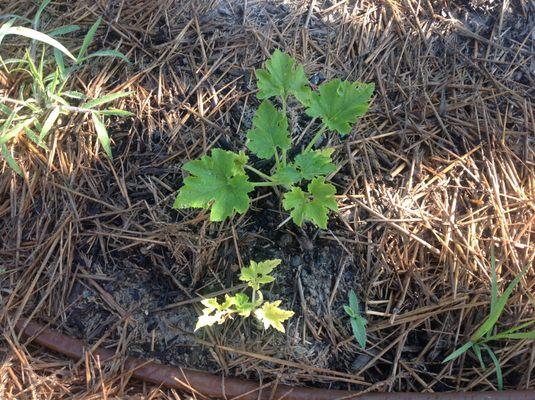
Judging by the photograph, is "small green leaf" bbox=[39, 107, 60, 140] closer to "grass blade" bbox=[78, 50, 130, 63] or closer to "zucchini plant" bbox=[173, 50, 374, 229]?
"grass blade" bbox=[78, 50, 130, 63]

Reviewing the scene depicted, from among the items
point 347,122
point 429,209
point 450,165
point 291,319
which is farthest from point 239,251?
point 450,165

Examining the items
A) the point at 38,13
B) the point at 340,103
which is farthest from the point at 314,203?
the point at 38,13

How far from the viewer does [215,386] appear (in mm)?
1734

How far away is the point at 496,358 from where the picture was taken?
178 centimetres

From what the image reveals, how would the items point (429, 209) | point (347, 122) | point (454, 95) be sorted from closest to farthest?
point (347, 122)
point (429, 209)
point (454, 95)

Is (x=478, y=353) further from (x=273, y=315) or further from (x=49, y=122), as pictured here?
(x=49, y=122)

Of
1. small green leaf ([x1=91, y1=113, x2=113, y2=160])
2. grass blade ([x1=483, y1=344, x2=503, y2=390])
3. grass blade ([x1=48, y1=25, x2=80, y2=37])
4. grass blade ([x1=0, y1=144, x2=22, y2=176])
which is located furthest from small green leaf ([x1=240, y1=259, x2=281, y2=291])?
grass blade ([x1=48, y1=25, x2=80, y2=37])

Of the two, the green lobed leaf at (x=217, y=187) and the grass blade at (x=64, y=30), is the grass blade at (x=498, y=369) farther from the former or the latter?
the grass blade at (x=64, y=30)

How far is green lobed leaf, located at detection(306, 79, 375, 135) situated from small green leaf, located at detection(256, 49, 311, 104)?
0.05 metres

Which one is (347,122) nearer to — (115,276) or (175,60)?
(175,60)

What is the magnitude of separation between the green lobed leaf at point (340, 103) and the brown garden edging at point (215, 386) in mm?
854

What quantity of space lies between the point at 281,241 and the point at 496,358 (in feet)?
2.64

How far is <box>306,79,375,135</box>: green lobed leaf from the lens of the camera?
1746 millimetres

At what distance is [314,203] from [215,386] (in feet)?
2.20
